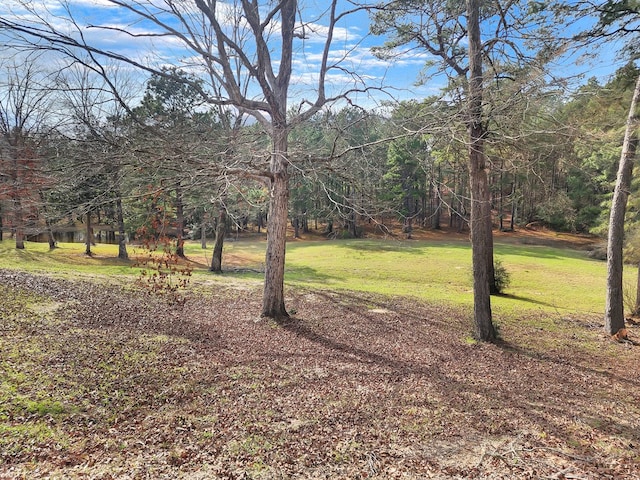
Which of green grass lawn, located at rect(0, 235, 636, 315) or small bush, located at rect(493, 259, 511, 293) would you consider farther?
small bush, located at rect(493, 259, 511, 293)

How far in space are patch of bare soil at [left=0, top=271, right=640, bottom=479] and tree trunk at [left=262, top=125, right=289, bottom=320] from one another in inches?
21.4

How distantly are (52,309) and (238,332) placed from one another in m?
3.45

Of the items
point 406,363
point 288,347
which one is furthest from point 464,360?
point 288,347

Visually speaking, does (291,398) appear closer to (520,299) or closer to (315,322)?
(315,322)

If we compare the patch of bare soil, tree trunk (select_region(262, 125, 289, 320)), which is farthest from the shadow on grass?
tree trunk (select_region(262, 125, 289, 320))

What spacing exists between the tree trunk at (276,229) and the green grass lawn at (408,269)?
16.3ft

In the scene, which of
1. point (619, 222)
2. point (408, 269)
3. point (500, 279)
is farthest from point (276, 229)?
point (408, 269)

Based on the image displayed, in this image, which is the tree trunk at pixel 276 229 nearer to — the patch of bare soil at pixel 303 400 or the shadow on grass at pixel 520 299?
the patch of bare soil at pixel 303 400

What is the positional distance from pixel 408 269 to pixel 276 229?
12.7m

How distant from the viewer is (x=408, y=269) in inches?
762

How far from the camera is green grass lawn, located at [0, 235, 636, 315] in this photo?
12812mm

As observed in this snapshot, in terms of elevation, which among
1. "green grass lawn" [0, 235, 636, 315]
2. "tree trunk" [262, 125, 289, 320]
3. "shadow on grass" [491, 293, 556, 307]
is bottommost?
"shadow on grass" [491, 293, 556, 307]

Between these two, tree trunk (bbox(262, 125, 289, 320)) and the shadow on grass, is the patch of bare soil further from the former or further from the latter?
the shadow on grass

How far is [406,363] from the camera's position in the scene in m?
6.36
